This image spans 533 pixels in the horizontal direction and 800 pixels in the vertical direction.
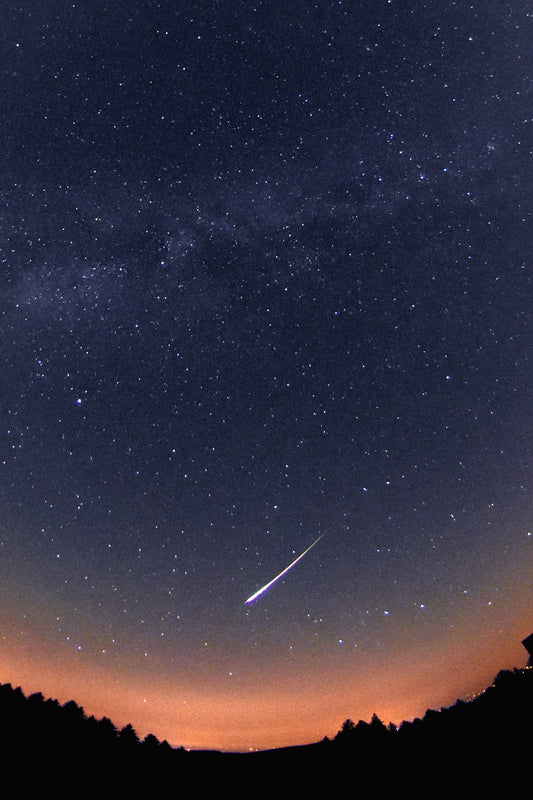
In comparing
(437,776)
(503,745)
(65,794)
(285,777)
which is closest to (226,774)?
(285,777)

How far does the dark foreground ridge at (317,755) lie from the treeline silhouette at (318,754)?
0.16ft

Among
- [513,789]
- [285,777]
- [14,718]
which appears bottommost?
[513,789]

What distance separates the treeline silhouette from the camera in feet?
66.1

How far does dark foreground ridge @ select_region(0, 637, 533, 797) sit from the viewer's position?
20078 mm

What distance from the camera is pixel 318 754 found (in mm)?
28938

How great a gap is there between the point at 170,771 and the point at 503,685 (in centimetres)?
1668

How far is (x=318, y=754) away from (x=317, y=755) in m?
0.07

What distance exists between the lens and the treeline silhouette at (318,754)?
66.1 feet

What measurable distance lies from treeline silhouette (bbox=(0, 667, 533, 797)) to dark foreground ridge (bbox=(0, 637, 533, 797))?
0.05 meters

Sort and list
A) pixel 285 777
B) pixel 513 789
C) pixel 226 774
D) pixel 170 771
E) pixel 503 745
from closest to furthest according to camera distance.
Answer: pixel 513 789
pixel 503 745
pixel 170 771
pixel 285 777
pixel 226 774

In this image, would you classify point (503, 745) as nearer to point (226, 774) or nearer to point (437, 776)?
point (437, 776)

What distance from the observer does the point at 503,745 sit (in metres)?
19.9

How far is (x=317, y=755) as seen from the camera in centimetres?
2892

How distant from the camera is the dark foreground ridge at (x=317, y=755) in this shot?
20.1 meters
